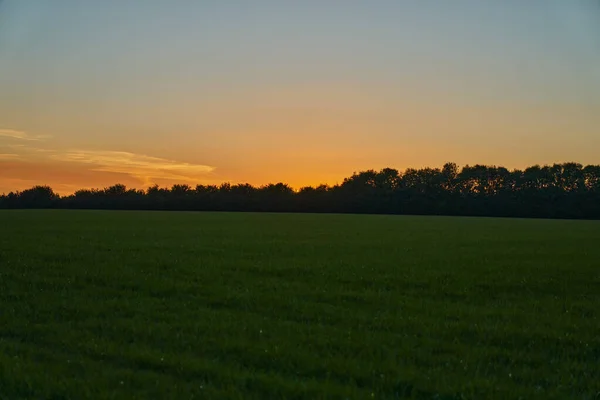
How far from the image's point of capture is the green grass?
8.41 metres

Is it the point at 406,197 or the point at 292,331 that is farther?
the point at 406,197

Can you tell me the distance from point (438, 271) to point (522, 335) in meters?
9.85

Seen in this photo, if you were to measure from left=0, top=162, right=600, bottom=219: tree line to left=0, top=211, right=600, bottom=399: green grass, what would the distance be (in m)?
136

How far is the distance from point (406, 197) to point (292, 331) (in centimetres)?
15845

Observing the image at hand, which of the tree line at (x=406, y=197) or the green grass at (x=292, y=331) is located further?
the tree line at (x=406, y=197)

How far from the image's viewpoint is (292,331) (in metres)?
11.5

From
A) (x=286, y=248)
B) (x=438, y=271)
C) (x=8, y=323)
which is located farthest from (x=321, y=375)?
(x=286, y=248)

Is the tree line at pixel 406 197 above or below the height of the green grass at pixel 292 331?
above

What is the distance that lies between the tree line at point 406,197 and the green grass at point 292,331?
13647cm

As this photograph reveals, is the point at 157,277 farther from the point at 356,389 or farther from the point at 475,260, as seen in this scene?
the point at 475,260

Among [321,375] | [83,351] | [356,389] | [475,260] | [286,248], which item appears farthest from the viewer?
[286,248]

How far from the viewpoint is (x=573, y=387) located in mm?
8562

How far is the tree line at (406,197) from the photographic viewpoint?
505ft

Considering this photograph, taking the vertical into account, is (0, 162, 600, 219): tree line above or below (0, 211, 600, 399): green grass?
above
